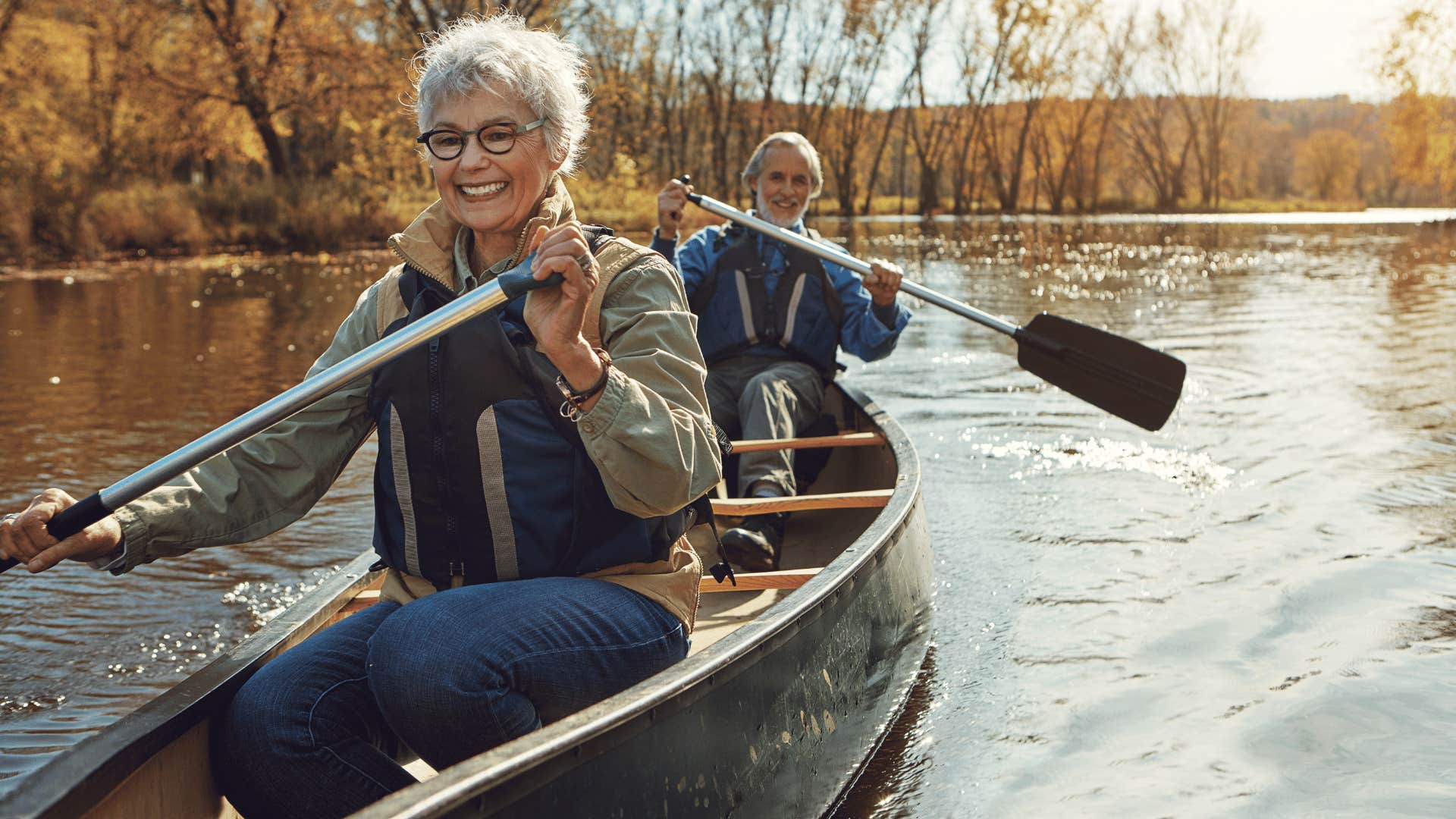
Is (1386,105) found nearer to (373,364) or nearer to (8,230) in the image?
(8,230)

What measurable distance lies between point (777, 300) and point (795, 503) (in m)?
1.12

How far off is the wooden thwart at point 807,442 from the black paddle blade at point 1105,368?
744mm

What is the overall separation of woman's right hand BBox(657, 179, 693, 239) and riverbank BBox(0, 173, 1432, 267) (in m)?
14.3

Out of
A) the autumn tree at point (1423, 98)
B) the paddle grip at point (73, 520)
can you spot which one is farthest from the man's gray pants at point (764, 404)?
the autumn tree at point (1423, 98)

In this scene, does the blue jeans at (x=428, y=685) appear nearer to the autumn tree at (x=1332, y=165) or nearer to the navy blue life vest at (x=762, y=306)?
the navy blue life vest at (x=762, y=306)

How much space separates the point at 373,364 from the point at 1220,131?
1839 inches

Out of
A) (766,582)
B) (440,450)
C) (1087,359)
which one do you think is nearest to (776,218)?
(1087,359)

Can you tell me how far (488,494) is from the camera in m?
1.79

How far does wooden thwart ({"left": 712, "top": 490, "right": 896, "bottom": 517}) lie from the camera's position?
11.2 feet

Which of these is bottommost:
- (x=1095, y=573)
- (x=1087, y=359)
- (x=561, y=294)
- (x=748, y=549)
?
(x=1095, y=573)

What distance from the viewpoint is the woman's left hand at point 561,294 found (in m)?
1.59

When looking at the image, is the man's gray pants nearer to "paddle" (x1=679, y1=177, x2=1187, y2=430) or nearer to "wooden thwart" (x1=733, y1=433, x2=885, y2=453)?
"wooden thwart" (x1=733, y1=433, x2=885, y2=453)

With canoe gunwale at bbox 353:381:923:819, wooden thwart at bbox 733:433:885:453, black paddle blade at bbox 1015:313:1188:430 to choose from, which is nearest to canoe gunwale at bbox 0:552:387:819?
canoe gunwale at bbox 353:381:923:819

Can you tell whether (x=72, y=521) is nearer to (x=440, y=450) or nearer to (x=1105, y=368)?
(x=440, y=450)
